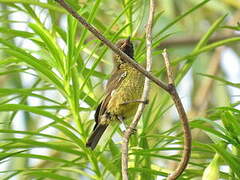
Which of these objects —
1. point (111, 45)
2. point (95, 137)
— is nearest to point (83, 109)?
point (95, 137)

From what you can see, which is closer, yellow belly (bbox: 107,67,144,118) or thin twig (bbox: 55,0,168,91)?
thin twig (bbox: 55,0,168,91)

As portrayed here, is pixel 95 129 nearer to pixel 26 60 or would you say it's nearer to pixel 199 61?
pixel 26 60

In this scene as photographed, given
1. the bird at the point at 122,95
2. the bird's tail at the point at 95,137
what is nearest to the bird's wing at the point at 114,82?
the bird at the point at 122,95

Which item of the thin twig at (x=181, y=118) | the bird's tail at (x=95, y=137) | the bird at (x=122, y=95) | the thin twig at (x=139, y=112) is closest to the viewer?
the thin twig at (x=181, y=118)

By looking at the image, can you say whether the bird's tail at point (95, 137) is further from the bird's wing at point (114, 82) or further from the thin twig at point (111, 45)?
the thin twig at point (111, 45)

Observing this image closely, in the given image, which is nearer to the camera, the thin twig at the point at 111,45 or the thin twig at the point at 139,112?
the thin twig at the point at 111,45

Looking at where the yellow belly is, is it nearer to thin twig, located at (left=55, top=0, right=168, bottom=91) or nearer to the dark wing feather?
the dark wing feather

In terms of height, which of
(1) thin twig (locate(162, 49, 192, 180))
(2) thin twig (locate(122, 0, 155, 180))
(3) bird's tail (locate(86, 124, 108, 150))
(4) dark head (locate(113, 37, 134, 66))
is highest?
(4) dark head (locate(113, 37, 134, 66))

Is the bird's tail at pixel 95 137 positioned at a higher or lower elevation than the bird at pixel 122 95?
lower

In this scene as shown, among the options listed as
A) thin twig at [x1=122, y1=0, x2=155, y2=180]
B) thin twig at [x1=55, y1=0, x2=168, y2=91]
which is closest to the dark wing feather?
thin twig at [x1=122, y1=0, x2=155, y2=180]

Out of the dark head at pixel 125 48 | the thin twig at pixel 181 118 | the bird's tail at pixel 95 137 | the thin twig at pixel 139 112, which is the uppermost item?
the dark head at pixel 125 48

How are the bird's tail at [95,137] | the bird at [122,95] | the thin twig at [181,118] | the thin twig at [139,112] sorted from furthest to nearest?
the bird at [122,95], the bird's tail at [95,137], the thin twig at [139,112], the thin twig at [181,118]

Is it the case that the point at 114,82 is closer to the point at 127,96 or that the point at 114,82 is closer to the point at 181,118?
the point at 127,96

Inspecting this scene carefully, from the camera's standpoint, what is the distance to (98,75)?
2787 millimetres
